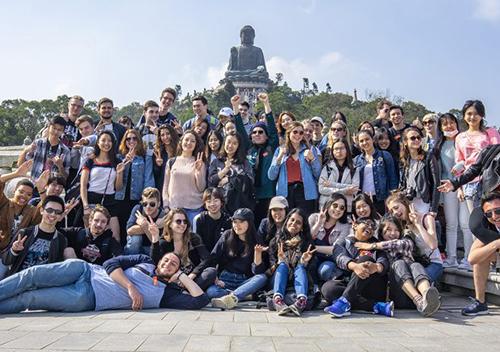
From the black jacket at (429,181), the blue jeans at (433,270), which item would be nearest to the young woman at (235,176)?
the black jacket at (429,181)

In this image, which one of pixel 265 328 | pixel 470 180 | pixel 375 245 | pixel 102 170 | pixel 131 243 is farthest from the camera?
pixel 102 170

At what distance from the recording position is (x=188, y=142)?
22.0 feet

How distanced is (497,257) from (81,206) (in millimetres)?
5879

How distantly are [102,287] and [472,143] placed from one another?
17.4 feet

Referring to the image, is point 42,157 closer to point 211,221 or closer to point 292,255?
point 211,221

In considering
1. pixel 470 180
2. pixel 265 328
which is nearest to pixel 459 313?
pixel 470 180

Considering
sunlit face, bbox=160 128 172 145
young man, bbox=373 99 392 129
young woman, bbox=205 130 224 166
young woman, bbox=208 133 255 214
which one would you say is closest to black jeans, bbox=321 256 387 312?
young woman, bbox=208 133 255 214

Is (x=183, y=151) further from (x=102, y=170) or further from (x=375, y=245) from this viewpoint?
(x=375, y=245)

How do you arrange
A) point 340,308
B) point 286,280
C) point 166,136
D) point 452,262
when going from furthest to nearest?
point 166,136 < point 452,262 < point 286,280 < point 340,308

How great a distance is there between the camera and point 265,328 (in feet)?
13.1

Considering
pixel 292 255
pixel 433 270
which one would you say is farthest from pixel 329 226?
pixel 433 270

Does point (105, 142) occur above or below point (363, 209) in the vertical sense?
above

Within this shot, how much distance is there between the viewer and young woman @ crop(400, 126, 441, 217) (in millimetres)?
6270

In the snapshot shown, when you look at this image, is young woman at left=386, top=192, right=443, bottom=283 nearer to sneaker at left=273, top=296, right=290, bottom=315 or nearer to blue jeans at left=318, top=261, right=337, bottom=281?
blue jeans at left=318, top=261, right=337, bottom=281
